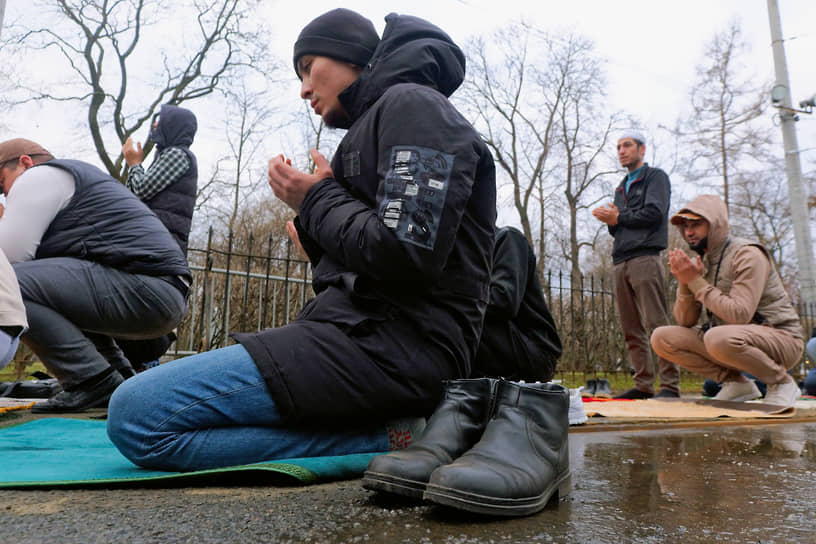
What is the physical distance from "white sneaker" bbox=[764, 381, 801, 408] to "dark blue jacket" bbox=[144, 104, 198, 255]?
4.37m

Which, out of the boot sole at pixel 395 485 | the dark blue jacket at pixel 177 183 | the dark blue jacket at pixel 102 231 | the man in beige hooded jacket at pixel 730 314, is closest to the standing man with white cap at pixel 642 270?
the man in beige hooded jacket at pixel 730 314

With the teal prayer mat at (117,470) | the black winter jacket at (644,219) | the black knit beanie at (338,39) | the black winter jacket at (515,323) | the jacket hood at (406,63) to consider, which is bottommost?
the teal prayer mat at (117,470)

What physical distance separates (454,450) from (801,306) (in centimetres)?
1229

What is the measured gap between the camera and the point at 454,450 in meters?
1.48

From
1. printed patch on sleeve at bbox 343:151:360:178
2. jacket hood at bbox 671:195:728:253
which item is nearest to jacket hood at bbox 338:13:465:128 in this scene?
printed patch on sleeve at bbox 343:151:360:178

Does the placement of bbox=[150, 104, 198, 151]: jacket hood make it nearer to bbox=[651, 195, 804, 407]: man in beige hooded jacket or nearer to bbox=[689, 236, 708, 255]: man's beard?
bbox=[651, 195, 804, 407]: man in beige hooded jacket

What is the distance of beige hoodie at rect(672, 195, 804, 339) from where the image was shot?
14.5ft

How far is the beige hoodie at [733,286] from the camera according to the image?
4.41 metres

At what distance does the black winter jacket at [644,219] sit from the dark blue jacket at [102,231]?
3945 millimetres

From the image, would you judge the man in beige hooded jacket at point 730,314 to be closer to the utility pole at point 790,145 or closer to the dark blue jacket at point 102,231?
the dark blue jacket at point 102,231

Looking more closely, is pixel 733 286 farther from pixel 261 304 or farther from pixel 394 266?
pixel 261 304

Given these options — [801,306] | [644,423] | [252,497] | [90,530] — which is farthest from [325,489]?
[801,306]

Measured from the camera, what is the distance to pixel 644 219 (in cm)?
544

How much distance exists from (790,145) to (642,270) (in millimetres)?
8996
